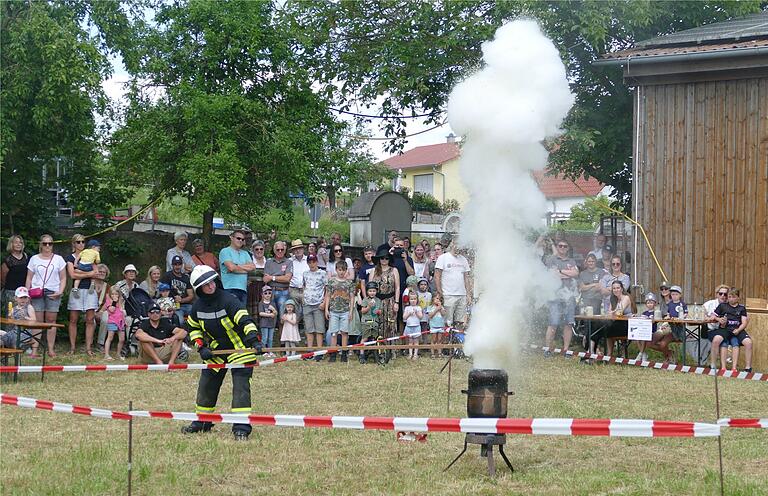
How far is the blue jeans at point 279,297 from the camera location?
1759 cm

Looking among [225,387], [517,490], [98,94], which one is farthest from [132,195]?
[517,490]

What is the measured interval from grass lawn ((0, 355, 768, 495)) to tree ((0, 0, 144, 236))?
467 cm

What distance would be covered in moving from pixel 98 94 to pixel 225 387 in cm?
634

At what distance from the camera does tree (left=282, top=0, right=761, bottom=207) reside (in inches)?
752

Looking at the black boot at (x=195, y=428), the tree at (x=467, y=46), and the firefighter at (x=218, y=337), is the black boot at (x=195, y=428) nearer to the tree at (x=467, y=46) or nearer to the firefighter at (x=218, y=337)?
the firefighter at (x=218, y=337)

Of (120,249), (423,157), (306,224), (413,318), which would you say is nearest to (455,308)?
(413,318)

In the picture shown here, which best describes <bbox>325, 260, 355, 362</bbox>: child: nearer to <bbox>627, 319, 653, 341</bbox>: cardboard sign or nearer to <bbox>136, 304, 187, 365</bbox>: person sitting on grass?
<bbox>136, 304, 187, 365</bbox>: person sitting on grass

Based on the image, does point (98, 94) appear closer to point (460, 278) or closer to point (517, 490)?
point (460, 278)

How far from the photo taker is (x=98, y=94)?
1689cm

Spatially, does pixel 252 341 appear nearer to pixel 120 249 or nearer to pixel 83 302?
pixel 83 302

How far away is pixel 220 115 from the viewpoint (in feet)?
61.3

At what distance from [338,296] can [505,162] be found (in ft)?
27.3

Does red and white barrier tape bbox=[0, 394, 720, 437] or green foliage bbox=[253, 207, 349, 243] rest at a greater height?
green foliage bbox=[253, 207, 349, 243]

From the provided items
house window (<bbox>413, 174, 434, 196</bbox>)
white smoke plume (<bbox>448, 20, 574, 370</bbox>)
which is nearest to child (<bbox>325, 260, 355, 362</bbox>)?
white smoke plume (<bbox>448, 20, 574, 370</bbox>)
